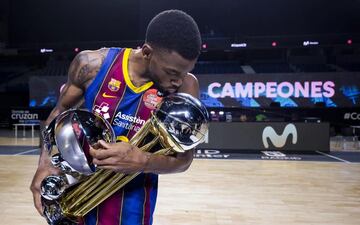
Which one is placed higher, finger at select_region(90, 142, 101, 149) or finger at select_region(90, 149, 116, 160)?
finger at select_region(90, 142, 101, 149)

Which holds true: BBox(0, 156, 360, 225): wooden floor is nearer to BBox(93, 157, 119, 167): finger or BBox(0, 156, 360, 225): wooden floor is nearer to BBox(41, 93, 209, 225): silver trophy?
BBox(41, 93, 209, 225): silver trophy

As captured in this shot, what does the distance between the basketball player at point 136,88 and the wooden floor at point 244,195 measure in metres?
2.30

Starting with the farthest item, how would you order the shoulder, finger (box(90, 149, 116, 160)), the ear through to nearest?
the shoulder
the ear
finger (box(90, 149, 116, 160))

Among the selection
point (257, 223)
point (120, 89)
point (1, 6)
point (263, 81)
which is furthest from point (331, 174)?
point (1, 6)

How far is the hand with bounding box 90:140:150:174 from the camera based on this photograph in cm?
80

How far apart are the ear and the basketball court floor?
2590 millimetres

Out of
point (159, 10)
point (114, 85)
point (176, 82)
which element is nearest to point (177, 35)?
point (176, 82)

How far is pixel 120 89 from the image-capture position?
1.09 metres

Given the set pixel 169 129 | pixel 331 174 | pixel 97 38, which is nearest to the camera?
pixel 169 129

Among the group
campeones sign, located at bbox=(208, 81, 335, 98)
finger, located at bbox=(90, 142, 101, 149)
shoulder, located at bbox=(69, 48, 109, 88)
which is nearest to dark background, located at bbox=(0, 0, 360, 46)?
campeones sign, located at bbox=(208, 81, 335, 98)

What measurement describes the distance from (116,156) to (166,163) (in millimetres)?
206

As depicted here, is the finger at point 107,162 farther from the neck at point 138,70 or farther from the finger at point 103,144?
the neck at point 138,70

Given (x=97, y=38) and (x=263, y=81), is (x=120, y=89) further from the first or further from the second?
(x=97, y=38)

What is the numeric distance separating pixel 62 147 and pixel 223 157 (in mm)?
6519
